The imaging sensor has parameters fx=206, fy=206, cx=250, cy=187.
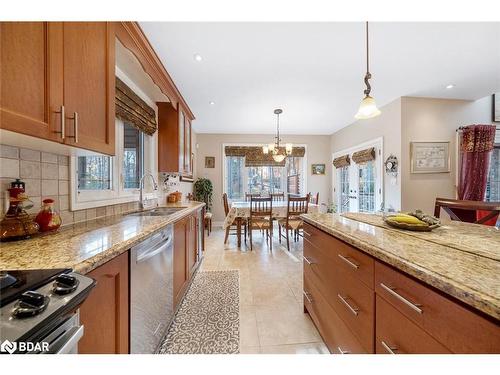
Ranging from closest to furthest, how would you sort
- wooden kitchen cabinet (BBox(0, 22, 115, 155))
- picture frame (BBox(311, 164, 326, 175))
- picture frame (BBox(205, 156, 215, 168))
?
1. wooden kitchen cabinet (BBox(0, 22, 115, 155))
2. picture frame (BBox(205, 156, 215, 168))
3. picture frame (BBox(311, 164, 326, 175))

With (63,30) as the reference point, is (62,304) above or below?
below

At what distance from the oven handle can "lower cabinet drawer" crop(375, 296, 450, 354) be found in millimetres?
1062

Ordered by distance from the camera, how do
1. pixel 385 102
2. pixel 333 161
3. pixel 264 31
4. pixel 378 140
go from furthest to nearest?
pixel 333 161
pixel 378 140
pixel 385 102
pixel 264 31

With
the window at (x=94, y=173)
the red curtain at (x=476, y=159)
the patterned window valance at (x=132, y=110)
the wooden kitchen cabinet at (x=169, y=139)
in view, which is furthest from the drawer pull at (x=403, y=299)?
the red curtain at (x=476, y=159)

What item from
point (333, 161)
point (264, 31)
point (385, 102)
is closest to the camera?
point (264, 31)

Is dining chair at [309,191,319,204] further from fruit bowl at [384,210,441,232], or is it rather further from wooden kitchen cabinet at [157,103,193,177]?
fruit bowl at [384,210,441,232]

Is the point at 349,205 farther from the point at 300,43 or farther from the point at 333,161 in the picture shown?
the point at 300,43

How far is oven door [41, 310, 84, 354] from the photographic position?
0.51 m

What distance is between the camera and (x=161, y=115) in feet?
9.83

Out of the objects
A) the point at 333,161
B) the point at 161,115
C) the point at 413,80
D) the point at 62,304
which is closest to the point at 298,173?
the point at 333,161

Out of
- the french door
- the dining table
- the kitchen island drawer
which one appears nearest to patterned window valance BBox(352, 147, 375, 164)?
the french door

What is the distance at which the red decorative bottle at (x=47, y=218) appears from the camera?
1.06 metres
